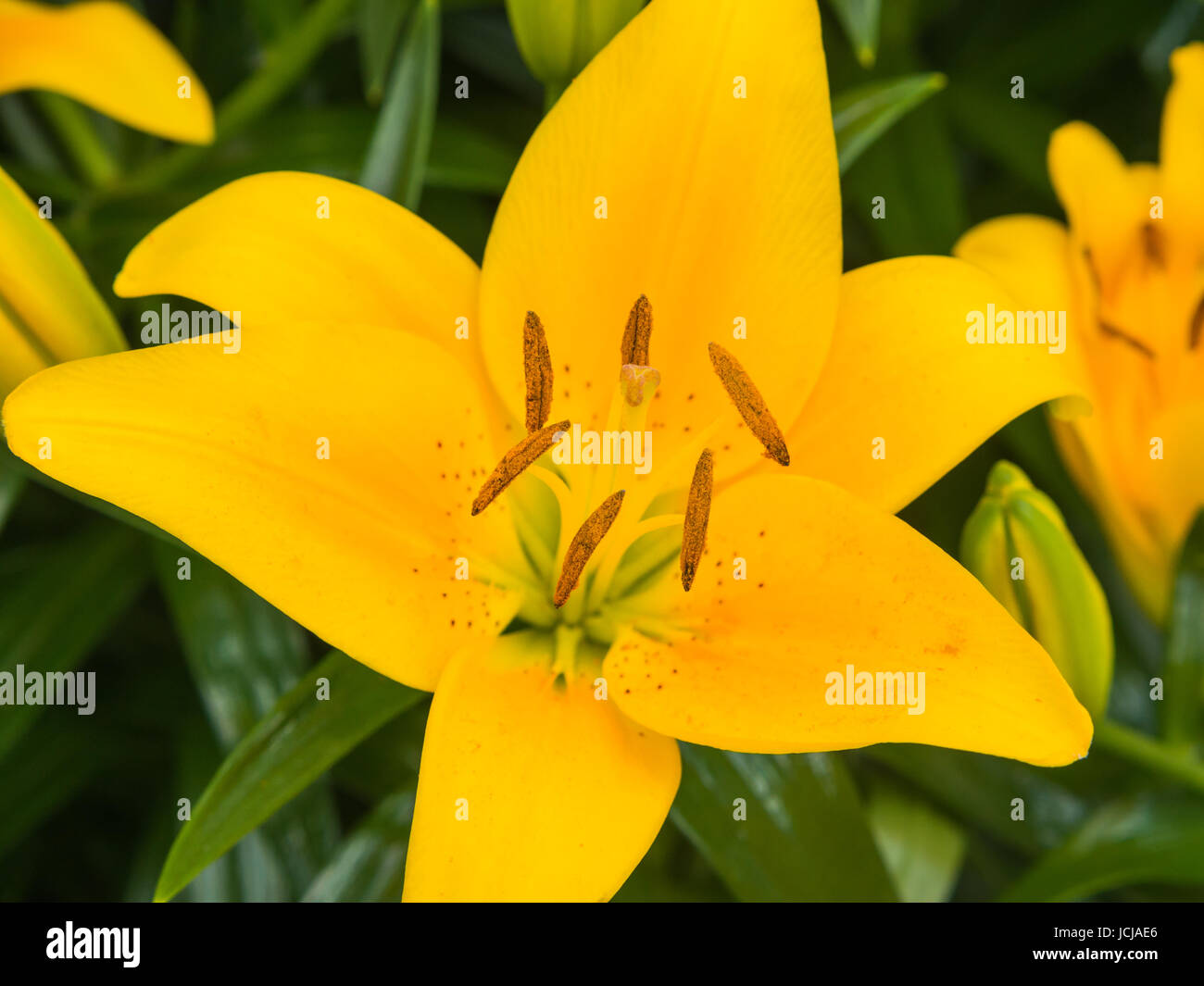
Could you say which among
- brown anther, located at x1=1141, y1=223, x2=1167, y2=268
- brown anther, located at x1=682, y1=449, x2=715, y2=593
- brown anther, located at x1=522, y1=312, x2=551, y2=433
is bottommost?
brown anther, located at x1=682, y1=449, x2=715, y2=593

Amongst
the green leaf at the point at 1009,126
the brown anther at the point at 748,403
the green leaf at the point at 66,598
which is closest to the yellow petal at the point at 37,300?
the green leaf at the point at 66,598

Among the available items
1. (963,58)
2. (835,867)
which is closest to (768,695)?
(835,867)

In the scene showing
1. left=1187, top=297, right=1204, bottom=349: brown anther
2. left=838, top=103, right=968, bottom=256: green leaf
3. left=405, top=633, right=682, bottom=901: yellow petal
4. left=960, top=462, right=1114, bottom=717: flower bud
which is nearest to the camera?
left=405, top=633, right=682, bottom=901: yellow petal

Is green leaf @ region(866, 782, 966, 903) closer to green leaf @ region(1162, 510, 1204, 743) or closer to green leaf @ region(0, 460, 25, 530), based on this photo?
green leaf @ region(1162, 510, 1204, 743)

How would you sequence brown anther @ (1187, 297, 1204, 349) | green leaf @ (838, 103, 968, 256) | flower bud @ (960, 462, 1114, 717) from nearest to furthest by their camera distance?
flower bud @ (960, 462, 1114, 717) → brown anther @ (1187, 297, 1204, 349) → green leaf @ (838, 103, 968, 256)

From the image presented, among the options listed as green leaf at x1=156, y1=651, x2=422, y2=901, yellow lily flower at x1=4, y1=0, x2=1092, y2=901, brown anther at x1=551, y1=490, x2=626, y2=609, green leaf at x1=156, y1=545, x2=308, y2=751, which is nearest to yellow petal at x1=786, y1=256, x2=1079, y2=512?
yellow lily flower at x1=4, y1=0, x2=1092, y2=901

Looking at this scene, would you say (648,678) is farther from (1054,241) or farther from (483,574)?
(1054,241)

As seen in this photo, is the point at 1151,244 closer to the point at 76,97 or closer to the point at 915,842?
the point at 915,842
